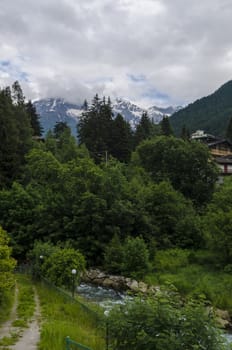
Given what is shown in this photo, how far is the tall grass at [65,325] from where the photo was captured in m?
11.5

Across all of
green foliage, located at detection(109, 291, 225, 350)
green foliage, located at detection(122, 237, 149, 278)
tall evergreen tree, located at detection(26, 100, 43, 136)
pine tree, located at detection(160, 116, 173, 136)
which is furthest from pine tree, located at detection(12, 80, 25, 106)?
green foliage, located at detection(109, 291, 225, 350)

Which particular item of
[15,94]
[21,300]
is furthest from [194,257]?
[15,94]

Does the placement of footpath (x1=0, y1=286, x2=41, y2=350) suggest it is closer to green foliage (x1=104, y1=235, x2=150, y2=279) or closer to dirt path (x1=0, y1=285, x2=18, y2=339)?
dirt path (x1=0, y1=285, x2=18, y2=339)

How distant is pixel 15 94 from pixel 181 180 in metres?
29.9

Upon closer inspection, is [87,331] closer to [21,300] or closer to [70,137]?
[21,300]

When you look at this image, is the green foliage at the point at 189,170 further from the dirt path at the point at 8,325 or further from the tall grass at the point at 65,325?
the dirt path at the point at 8,325

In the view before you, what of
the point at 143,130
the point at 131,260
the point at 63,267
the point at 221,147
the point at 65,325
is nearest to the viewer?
the point at 65,325

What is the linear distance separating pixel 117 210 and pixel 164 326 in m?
23.9

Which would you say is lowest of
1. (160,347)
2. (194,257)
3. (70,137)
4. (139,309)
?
(194,257)

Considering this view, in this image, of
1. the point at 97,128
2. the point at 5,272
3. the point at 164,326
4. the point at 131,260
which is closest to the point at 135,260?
the point at 131,260

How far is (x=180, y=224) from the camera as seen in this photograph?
3400 centimetres

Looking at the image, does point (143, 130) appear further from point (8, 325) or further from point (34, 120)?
point (8, 325)

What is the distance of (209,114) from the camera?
116m

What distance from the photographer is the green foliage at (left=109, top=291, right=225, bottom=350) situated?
7.59 meters
